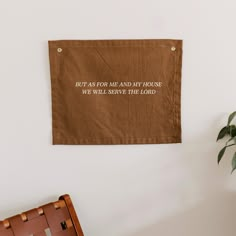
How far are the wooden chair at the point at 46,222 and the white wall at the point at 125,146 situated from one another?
0.49 ft

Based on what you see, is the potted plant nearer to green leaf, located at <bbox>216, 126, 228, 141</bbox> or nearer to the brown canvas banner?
green leaf, located at <bbox>216, 126, 228, 141</bbox>

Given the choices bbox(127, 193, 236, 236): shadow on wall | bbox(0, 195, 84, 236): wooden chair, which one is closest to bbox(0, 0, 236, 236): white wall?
bbox(127, 193, 236, 236): shadow on wall

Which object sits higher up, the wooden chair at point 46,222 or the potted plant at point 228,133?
the potted plant at point 228,133

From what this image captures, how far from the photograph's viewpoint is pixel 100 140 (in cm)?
150

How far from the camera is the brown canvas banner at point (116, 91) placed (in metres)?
1.45

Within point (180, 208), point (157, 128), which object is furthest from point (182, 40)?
point (180, 208)

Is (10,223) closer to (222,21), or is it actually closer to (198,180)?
(198,180)

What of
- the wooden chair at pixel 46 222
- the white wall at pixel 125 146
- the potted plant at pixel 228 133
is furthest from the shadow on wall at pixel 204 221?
the wooden chair at pixel 46 222

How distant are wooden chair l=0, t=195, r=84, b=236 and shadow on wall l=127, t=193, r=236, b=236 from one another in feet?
1.20

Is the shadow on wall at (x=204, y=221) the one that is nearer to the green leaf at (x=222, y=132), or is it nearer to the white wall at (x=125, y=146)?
the white wall at (x=125, y=146)

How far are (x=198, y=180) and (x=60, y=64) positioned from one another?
0.86 m

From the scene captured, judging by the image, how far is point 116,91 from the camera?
1472mm

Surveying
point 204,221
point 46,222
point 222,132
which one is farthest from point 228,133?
point 46,222

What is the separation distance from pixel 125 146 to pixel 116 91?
0.87 ft
